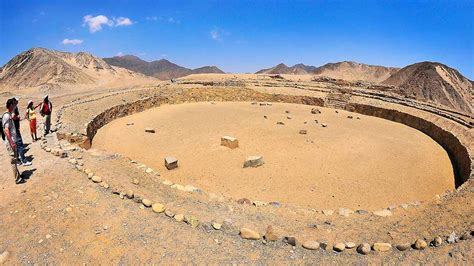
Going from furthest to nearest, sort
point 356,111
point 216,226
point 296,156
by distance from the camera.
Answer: point 356,111
point 296,156
point 216,226

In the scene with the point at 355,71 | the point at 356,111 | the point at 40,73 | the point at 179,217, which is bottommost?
the point at 179,217

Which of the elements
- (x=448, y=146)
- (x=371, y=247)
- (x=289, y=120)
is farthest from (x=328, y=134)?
(x=371, y=247)

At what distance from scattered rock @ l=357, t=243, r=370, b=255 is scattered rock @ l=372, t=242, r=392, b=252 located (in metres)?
0.11

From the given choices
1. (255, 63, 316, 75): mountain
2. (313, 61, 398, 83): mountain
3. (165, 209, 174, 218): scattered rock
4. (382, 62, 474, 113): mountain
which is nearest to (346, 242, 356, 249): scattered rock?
(165, 209, 174, 218): scattered rock

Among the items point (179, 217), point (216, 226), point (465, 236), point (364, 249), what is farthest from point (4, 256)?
point (465, 236)

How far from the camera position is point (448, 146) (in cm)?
1264

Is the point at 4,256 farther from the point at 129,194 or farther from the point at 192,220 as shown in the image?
the point at 192,220

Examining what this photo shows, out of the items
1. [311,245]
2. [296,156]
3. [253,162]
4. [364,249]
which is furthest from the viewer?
[296,156]

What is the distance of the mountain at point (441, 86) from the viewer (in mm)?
26859

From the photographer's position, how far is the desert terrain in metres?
4.91

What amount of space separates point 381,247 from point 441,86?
28283 mm

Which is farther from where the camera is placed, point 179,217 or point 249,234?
point 179,217

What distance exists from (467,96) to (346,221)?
99.9 ft

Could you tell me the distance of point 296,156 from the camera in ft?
35.1
